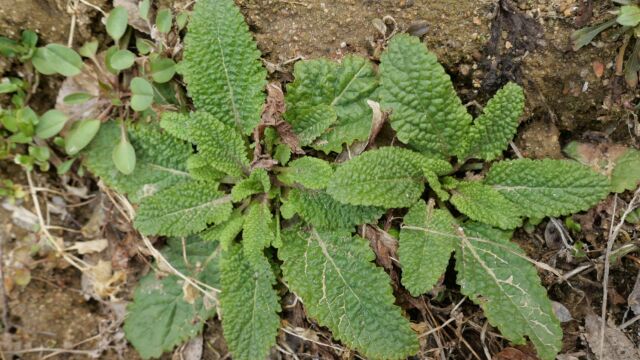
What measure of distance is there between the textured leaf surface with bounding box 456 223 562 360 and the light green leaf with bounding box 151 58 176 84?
5.15 feet

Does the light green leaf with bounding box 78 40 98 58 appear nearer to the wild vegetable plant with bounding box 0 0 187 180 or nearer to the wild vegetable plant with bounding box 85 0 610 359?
the wild vegetable plant with bounding box 0 0 187 180

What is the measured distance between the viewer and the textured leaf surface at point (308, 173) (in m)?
2.29

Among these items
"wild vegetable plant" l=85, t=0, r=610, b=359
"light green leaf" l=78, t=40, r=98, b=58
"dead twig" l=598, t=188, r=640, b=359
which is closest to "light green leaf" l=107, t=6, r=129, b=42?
"light green leaf" l=78, t=40, r=98, b=58

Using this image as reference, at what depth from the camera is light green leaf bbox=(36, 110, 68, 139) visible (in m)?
2.64

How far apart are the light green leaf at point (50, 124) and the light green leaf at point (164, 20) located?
2.24 feet

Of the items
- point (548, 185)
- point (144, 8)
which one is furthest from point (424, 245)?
point (144, 8)

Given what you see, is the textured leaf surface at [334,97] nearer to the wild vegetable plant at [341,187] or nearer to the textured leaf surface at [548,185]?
the wild vegetable plant at [341,187]

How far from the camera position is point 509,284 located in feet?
7.39

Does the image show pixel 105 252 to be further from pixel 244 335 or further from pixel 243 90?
pixel 243 90

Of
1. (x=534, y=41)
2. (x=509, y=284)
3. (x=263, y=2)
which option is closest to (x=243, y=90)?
(x=263, y=2)

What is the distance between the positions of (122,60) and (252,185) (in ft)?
2.88

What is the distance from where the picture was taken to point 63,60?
2543mm

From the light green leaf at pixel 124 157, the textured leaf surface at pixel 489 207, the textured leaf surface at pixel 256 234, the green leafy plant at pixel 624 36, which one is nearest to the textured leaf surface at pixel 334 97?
the textured leaf surface at pixel 256 234

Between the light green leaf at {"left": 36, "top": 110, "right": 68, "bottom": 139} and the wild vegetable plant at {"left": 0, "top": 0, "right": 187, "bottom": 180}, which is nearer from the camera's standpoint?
the wild vegetable plant at {"left": 0, "top": 0, "right": 187, "bottom": 180}
